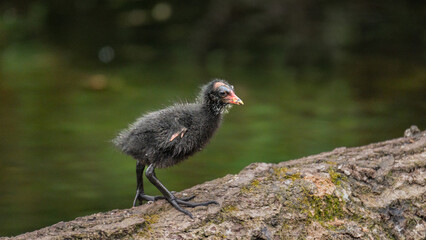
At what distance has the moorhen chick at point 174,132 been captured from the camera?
8.16ft

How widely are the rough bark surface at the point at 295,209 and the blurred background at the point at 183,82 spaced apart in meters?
Answer: 1.85

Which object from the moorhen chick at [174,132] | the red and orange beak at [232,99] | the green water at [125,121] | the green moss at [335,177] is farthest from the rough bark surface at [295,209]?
the green water at [125,121]

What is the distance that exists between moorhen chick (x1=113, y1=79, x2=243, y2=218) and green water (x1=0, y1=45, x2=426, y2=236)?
1.65 metres

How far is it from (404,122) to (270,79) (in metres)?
1.49

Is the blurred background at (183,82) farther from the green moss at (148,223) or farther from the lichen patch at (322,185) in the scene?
the lichen patch at (322,185)

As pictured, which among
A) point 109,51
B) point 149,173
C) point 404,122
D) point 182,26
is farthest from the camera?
point 182,26

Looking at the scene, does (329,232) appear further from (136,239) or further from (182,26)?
(182,26)

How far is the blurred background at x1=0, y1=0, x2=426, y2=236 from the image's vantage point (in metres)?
4.61

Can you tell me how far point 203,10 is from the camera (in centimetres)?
782

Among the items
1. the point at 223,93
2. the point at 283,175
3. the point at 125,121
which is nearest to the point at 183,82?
the point at 125,121

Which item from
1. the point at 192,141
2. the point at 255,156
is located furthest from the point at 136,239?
the point at 255,156

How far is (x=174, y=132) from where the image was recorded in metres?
2.49

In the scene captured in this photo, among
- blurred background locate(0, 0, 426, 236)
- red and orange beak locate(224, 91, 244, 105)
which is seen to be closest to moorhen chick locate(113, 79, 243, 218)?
red and orange beak locate(224, 91, 244, 105)

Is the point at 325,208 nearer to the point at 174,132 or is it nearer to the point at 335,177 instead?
the point at 335,177
